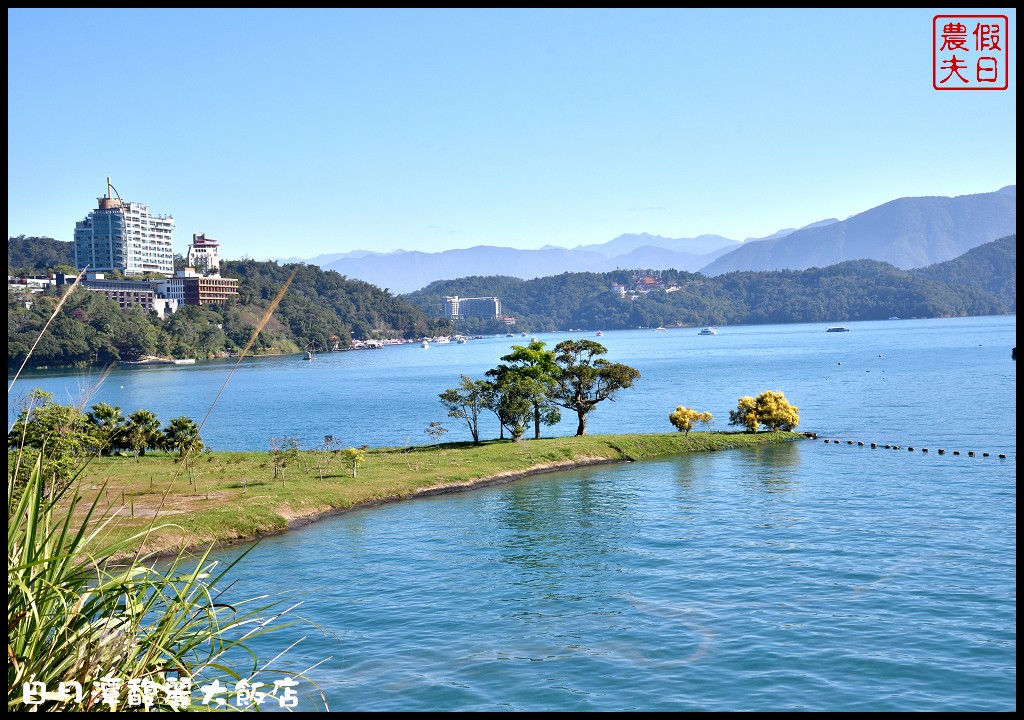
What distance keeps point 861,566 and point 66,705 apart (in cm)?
2064

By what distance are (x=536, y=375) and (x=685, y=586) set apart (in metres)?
20.8

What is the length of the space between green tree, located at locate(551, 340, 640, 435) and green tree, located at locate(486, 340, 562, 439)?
0.52m

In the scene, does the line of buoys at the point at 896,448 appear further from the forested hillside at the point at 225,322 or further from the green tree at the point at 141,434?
the forested hillside at the point at 225,322

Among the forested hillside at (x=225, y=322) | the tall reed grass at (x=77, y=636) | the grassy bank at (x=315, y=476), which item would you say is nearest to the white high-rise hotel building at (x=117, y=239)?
the forested hillside at (x=225, y=322)

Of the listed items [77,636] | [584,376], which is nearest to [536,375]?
[584,376]

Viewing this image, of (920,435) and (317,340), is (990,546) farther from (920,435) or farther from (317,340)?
(317,340)

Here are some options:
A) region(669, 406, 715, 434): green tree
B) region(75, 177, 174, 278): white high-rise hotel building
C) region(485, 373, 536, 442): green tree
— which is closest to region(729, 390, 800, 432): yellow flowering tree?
region(669, 406, 715, 434): green tree

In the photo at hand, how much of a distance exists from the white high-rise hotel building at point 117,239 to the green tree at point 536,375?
135 metres

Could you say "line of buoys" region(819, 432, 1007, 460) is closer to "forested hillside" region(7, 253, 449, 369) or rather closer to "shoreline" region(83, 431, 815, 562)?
"shoreline" region(83, 431, 815, 562)

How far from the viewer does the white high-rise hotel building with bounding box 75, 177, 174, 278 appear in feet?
532

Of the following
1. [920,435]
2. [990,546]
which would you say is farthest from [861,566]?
[920,435]

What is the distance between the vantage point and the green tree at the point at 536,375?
39406 mm

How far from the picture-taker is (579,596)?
19.7 metres

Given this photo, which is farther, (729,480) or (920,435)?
(920,435)
